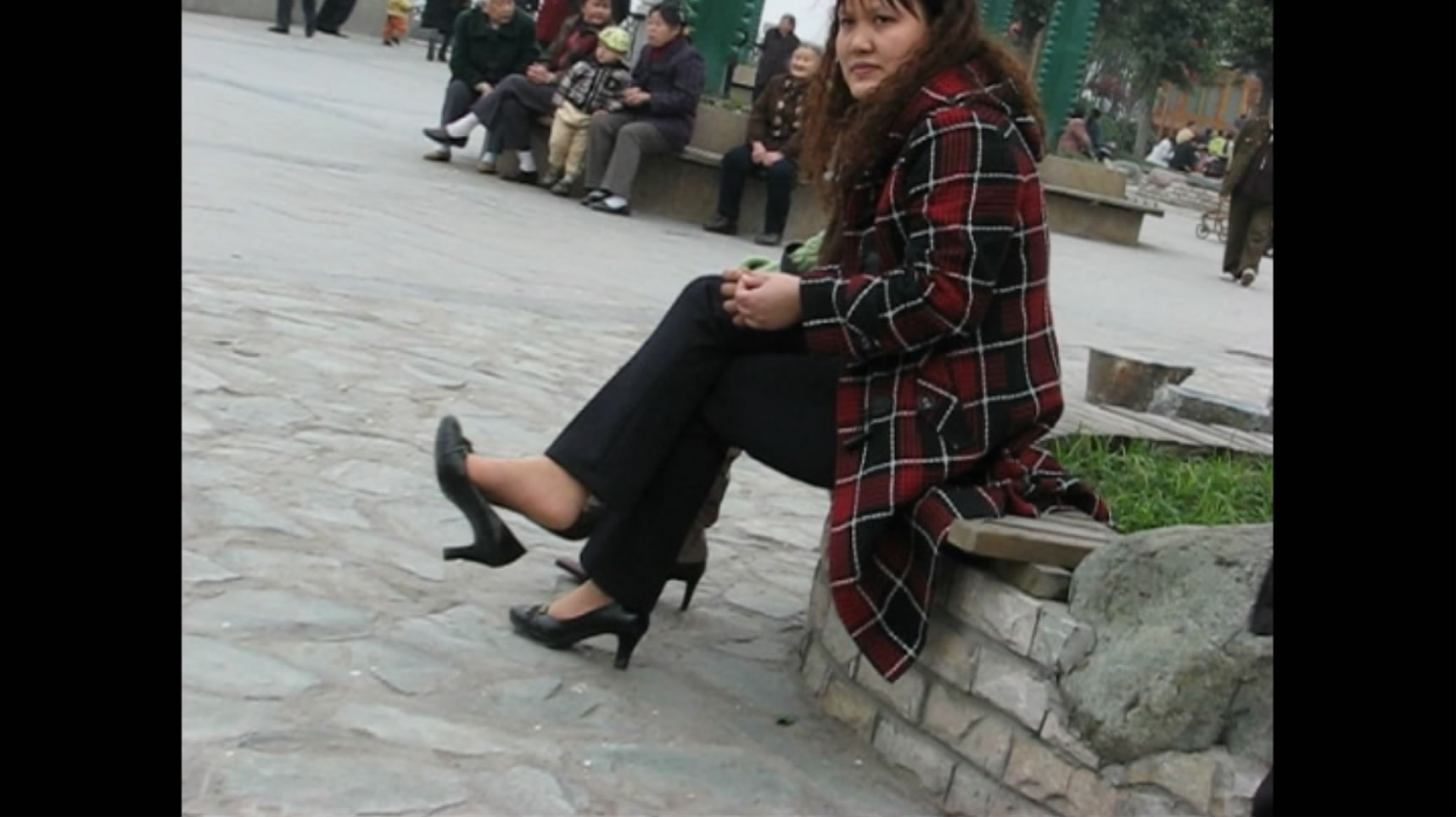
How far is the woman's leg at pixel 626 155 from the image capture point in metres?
13.5

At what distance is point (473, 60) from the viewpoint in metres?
14.8

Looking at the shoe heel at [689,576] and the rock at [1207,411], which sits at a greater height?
the rock at [1207,411]

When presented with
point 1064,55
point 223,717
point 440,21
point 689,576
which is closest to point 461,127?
point 1064,55

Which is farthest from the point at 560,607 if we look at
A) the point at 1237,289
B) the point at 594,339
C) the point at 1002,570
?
the point at 1237,289

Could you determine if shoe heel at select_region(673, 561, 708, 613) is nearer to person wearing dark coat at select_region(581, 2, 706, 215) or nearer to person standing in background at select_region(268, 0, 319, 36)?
person wearing dark coat at select_region(581, 2, 706, 215)

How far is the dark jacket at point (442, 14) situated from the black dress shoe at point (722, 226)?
598 inches

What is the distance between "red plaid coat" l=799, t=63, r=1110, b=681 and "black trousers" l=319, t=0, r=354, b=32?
2565 centimetres

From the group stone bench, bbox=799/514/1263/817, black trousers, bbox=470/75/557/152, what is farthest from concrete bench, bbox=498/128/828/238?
stone bench, bbox=799/514/1263/817

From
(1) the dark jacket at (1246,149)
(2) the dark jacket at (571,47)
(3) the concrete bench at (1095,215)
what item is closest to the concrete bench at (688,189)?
(2) the dark jacket at (571,47)

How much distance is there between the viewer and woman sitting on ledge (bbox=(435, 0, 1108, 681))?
3.46 metres

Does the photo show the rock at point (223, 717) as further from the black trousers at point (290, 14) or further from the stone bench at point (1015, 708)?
the black trousers at point (290, 14)

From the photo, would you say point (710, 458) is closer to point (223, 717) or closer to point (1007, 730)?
point (1007, 730)

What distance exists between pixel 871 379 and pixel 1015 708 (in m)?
0.67
